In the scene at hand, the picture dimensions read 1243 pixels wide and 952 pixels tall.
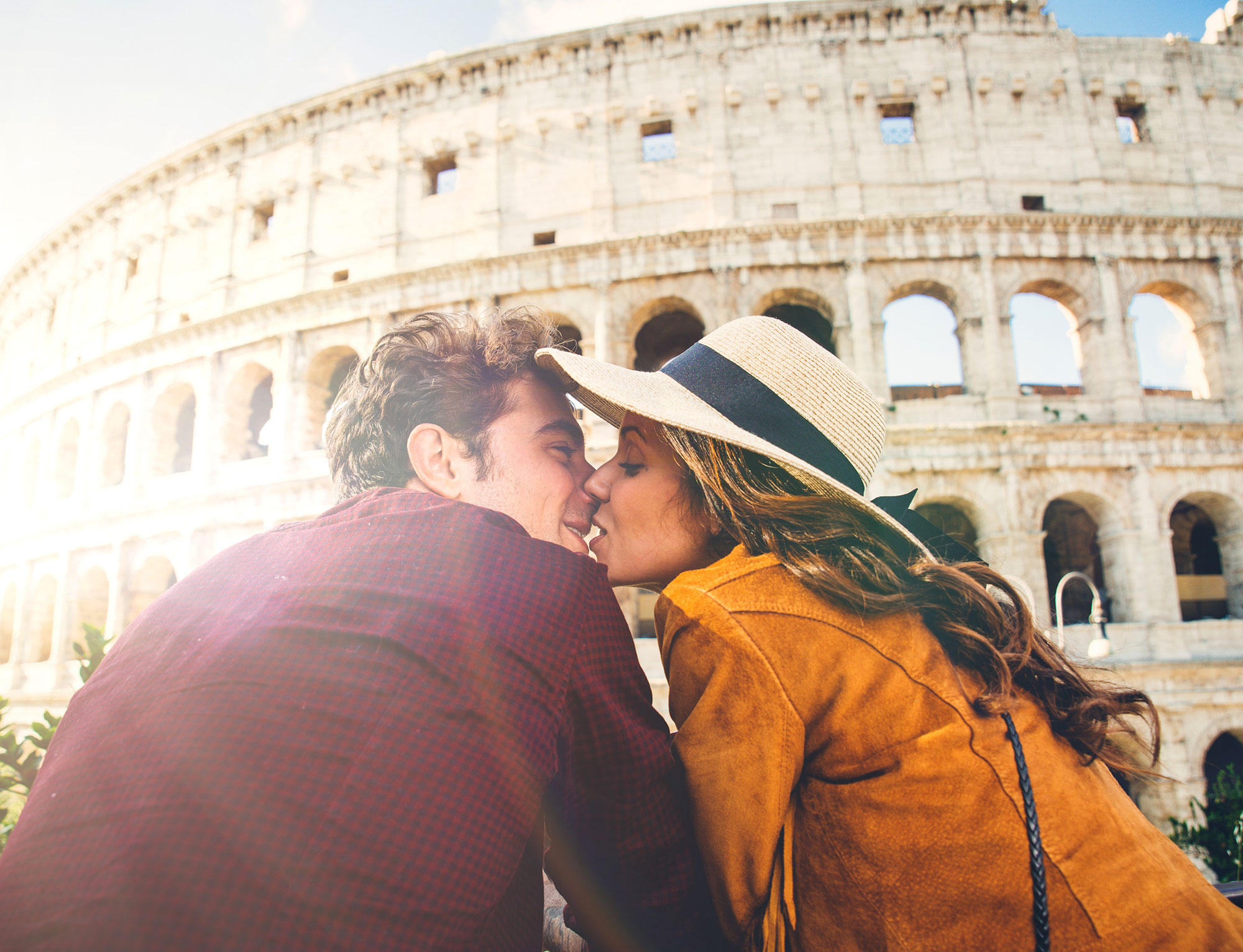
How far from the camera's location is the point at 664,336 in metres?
14.6

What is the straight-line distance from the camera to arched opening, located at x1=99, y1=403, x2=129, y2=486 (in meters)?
15.8

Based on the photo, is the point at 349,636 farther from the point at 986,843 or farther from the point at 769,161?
the point at 769,161

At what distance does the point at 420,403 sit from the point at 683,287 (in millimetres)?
10639

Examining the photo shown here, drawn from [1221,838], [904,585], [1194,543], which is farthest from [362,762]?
[1194,543]

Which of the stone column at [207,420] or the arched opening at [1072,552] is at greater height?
the stone column at [207,420]

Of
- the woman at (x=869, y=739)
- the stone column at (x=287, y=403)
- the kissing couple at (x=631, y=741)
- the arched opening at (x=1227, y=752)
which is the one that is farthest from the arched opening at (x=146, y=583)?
the arched opening at (x=1227, y=752)

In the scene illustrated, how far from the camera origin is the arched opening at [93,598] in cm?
1516

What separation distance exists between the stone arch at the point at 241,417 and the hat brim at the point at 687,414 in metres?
14.1

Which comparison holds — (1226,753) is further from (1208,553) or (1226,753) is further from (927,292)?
(927,292)

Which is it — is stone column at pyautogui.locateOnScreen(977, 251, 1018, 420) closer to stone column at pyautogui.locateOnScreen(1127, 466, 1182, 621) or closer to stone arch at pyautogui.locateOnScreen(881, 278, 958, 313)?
stone arch at pyautogui.locateOnScreen(881, 278, 958, 313)

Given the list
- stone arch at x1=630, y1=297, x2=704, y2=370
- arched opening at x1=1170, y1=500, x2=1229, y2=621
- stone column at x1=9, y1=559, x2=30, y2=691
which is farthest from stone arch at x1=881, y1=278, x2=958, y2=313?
stone column at x1=9, y1=559, x2=30, y2=691

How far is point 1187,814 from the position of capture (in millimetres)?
9703

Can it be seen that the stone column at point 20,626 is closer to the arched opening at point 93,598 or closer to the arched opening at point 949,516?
the arched opening at point 93,598

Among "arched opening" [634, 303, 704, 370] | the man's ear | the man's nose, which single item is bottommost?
the man's nose
